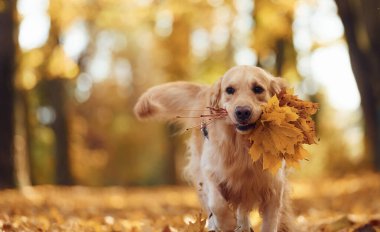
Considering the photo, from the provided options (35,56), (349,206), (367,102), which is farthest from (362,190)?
(35,56)

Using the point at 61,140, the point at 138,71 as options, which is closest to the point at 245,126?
the point at 61,140

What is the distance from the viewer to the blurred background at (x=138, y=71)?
10750mm

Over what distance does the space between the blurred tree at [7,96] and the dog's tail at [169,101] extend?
570cm

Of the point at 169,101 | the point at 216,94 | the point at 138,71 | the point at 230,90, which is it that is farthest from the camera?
the point at 138,71

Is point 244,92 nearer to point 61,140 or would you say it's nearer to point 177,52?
point 61,140

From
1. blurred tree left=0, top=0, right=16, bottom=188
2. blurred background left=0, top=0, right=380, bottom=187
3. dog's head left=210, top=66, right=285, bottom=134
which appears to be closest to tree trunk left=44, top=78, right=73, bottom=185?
blurred background left=0, top=0, right=380, bottom=187

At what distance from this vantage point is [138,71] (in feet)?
91.4

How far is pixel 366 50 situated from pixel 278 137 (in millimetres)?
7759

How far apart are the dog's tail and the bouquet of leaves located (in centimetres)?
148

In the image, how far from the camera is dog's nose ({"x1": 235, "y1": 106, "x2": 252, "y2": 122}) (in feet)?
12.1

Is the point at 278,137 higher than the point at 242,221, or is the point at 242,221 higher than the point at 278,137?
the point at 278,137

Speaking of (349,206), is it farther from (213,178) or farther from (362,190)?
(213,178)

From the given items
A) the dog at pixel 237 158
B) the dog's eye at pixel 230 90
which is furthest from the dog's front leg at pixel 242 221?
the dog's eye at pixel 230 90

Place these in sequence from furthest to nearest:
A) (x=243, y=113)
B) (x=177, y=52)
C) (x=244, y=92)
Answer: (x=177, y=52)
(x=244, y=92)
(x=243, y=113)
